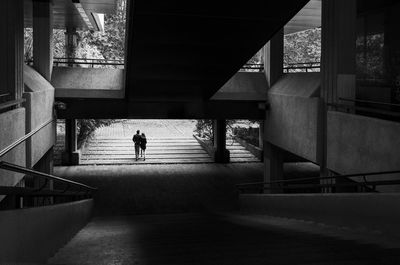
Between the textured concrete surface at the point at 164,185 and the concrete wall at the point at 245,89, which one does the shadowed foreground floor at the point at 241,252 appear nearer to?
the textured concrete surface at the point at 164,185

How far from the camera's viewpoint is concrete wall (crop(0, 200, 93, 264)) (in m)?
3.48

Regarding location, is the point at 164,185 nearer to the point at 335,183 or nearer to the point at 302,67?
the point at 302,67

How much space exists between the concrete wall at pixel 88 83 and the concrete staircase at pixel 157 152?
20.1 ft

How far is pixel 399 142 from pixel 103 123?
23.5 meters

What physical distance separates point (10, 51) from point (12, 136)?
252cm

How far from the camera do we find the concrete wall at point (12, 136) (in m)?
8.38

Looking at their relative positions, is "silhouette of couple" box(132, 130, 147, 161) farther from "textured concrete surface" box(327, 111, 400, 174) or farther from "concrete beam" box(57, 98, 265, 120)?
"textured concrete surface" box(327, 111, 400, 174)

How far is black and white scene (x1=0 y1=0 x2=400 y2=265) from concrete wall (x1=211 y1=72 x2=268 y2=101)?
49 millimetres

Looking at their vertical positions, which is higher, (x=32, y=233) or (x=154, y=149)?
(x=32, y=233)

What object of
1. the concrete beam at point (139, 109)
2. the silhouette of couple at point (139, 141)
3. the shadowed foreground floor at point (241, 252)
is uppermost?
the concrete beam at point (139, 109)

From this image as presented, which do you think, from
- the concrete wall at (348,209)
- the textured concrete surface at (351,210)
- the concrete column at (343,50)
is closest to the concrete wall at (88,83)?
the concrete column at (343,50)

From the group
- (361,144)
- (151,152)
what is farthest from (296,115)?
(151,152)

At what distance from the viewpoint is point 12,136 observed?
9367 mm

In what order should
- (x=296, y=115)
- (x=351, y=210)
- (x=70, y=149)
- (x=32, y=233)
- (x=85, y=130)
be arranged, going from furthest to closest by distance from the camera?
(x=85, y=130) < (x=70, y=149) < (x=296, y=115) < (x=351, y=210) < (x=32, y=233)
